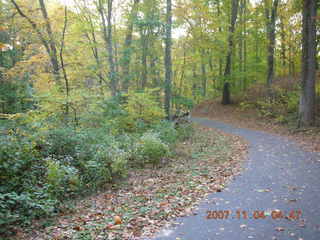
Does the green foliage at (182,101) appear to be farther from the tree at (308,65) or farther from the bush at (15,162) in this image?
the bush at (15,162)

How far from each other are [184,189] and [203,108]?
19470 mm

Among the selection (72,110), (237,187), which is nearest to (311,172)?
(237,187)

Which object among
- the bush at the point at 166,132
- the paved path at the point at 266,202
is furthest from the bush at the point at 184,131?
the paved path at the point at 266,202

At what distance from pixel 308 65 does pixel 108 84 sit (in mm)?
11043

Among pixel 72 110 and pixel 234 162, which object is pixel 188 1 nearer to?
pixel 72 110

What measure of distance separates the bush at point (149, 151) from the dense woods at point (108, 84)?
4 centimetres

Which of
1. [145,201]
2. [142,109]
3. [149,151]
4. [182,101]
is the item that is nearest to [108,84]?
[142,109]

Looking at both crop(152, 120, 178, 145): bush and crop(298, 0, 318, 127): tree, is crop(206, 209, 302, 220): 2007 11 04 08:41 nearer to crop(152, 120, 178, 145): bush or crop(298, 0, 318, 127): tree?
crop(152, 120, 178, 145): bush

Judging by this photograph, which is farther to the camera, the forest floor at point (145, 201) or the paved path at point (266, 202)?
the forest floor at point (145, 201)

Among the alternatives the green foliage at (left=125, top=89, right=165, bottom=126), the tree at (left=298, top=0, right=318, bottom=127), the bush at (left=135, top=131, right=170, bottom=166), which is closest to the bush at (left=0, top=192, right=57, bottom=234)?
the bush at (left=135, top=131, right=170, bottom=166)

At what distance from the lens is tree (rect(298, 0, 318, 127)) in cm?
1158

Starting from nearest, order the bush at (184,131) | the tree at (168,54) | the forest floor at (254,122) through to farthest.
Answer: the forest floor at (254,122), the bush at (184,131), the tree at (168,54)

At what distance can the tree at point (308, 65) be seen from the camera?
38.0ft

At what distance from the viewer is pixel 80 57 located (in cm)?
1516
